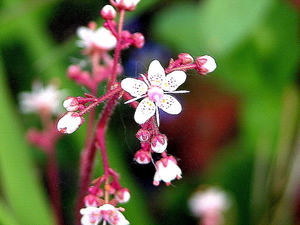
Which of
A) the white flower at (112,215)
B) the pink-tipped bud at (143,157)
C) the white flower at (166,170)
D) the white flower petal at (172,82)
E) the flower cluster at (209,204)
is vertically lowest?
the white flower at (112,215)

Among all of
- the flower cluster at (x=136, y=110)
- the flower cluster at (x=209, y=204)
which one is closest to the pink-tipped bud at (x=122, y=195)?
the flower cluster at (x=136, y=110)

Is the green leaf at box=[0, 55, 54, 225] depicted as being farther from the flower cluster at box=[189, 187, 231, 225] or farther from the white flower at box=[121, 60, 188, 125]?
the white flower at box=[121, 60, 188, 125]

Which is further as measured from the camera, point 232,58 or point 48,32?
point 48,32

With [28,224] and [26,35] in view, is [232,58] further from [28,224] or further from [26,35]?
[28,224]

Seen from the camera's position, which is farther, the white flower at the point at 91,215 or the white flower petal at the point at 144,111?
the white flower at the point at 91,215

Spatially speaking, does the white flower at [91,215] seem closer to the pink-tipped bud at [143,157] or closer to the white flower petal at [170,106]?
the pink-tipped bud at [143,157]

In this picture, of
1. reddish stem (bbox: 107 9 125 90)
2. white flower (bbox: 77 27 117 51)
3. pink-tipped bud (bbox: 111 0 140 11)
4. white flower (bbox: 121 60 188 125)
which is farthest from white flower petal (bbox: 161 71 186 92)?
white flower (bbox: 77 27 117 51)

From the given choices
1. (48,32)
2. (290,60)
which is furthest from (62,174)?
(290,60)
